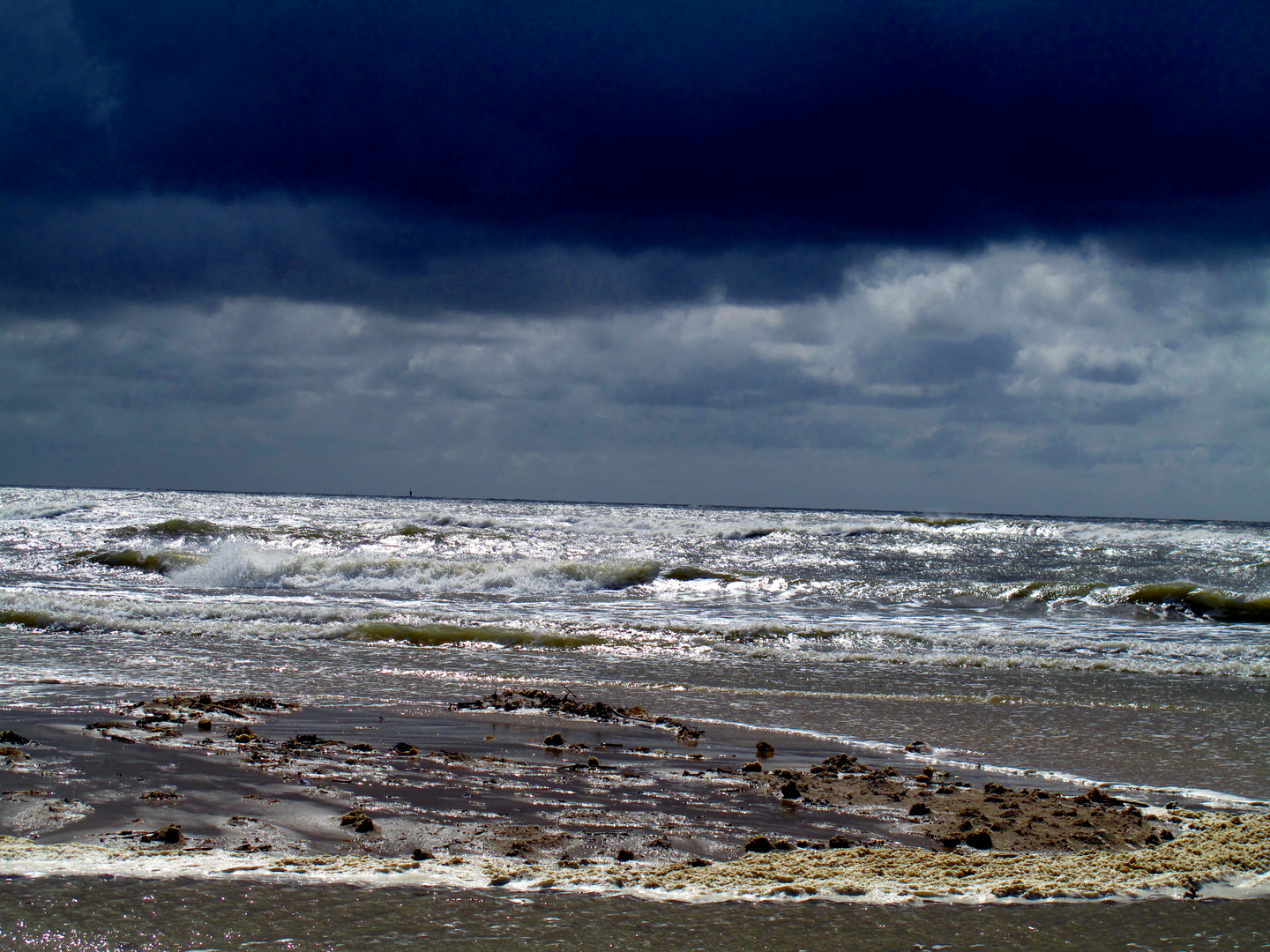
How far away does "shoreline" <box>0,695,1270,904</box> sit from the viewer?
332 cm

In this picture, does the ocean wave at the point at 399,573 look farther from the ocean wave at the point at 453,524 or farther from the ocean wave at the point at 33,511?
the ocean wave at the point at 33,511

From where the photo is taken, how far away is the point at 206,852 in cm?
361

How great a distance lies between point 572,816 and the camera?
15.6ft

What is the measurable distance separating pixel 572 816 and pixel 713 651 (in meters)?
8.05

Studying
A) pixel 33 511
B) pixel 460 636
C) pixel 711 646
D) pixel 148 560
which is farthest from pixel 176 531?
pixel 711 646

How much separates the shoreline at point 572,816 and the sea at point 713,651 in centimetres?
44

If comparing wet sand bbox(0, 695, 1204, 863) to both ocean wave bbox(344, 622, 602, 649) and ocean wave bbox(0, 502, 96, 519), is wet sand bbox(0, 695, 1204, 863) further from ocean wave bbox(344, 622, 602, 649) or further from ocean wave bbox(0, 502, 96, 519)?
ocean wave bbox(0, 502, 96, 519)

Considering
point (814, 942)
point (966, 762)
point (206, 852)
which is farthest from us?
point (966, 762)

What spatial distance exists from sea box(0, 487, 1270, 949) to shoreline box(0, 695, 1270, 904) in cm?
44

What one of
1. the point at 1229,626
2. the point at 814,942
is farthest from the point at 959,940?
the point at 1229,626

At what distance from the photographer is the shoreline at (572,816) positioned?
10.9 feet

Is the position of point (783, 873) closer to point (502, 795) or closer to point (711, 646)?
point (502, 795)

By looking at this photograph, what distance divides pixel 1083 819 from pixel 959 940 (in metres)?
2.58

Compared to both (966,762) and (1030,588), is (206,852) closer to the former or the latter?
(966,762)
